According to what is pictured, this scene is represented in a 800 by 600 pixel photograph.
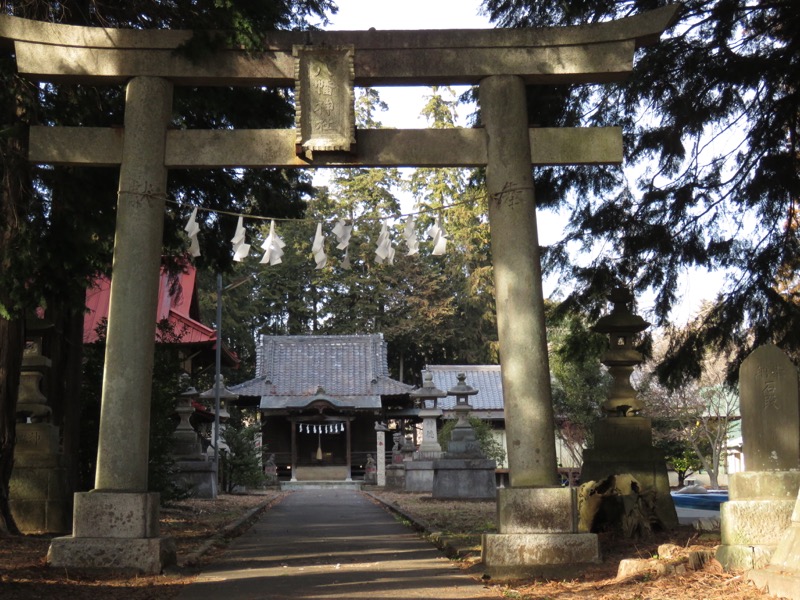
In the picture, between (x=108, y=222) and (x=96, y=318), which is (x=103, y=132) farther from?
(x=96, y=318)

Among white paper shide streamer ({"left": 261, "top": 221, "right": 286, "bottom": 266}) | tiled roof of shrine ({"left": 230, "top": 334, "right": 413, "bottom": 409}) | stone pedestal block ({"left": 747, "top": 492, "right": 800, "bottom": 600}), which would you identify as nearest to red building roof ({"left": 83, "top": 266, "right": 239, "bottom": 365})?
tiled roof of shrine ({"left": 230, "top": 334, "right": 413, "bottom": 409})

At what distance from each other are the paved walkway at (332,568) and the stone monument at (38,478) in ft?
7.80

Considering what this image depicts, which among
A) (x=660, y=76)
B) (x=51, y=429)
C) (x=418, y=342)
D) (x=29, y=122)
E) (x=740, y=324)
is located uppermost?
(x=418, y=342)

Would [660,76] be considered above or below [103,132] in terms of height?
above

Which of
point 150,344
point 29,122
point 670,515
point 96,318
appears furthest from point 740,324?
point 96,318

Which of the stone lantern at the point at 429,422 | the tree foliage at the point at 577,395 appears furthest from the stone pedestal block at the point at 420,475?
the tree foliage at the point at 577,395

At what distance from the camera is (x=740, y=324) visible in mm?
12570

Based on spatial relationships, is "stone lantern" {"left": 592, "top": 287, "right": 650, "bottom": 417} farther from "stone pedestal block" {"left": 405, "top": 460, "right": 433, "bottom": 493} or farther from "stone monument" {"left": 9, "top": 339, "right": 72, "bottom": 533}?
"stone pedestal block" {"left": 405, "top": 460, "right": 433, "bottom": 493}

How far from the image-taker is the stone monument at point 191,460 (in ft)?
77.9

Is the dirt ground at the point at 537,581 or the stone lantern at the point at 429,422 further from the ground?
the stone lantern at the point at 429,422

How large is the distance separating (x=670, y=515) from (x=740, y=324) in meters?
2.70

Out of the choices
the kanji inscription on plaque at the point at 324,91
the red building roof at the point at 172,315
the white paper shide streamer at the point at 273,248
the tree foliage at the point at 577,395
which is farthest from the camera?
the tree foliage at the point at 577,395

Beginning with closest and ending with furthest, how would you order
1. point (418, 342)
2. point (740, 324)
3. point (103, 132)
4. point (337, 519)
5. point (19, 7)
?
point (103, 132) → point (19, 7) → point (740, 324) → point (337, 519) → point (418, 342)

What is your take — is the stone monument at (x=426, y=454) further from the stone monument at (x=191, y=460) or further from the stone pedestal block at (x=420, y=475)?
the stone monument at (x=191, y=460)
